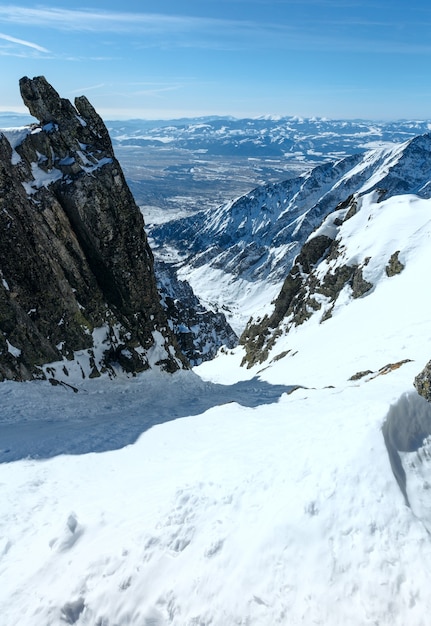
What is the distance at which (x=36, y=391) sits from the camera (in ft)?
88.9

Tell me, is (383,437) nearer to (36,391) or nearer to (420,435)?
(420,435)

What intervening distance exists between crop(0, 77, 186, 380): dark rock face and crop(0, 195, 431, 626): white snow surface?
13307 millimetres

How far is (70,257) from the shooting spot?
3456 cm

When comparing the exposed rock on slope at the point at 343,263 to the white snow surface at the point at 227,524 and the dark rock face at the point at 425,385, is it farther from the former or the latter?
the white snow surface at the point at 227,524

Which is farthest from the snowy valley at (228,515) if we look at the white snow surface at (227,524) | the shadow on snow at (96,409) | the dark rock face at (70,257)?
the dark rock face at (70,257)

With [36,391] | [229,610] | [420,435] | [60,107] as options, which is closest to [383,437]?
[420,435]

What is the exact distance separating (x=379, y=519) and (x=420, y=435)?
13.3 ft

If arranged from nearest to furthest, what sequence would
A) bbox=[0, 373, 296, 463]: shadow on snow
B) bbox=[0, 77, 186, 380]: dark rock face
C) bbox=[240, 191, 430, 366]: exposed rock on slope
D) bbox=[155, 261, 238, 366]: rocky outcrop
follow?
1. bbox=[0, 373, 296, 463]: shadow on snow
2. bbox=[0, 77, 186, 380]: dark rock face
3. bbox=[240, 191, 430, 366]: exposed rock on slope
4. bbox=[155, 261, 238, 366]: rocky outcrop

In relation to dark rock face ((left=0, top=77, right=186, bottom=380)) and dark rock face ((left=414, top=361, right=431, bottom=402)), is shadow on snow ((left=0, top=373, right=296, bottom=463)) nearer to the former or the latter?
dark rock face ((left=0, top=77, right=186, bottom=380))

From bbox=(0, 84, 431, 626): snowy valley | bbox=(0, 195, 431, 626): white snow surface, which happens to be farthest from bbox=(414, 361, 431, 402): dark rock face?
bbox=(0, 195, 431, 626): white snow surface

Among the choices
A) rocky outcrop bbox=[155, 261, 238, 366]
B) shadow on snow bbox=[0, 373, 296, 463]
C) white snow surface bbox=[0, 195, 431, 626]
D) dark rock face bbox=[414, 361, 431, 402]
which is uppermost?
dark rock face bbox=[414, 361, 431, 402]

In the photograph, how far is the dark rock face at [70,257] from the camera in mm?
30266

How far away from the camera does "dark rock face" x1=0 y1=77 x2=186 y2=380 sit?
30.3 m

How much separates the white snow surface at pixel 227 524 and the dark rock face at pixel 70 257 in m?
13.3
